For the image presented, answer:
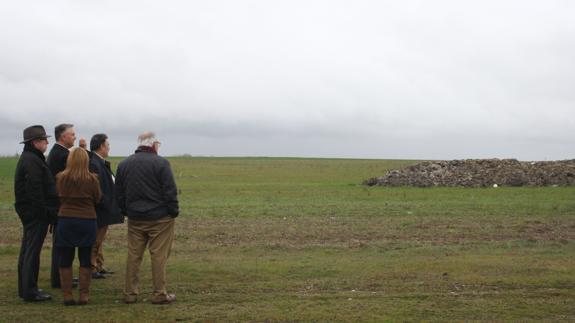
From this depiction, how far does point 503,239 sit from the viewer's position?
15.1 metres

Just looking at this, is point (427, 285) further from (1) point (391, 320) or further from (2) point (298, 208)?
(2) point (298, 208)

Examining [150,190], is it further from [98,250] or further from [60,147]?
[98,250]

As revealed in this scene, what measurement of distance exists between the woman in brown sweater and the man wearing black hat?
474 millimetres

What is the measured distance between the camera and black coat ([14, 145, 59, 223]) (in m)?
8.78

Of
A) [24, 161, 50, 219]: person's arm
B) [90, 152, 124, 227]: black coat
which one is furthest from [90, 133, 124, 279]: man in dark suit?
[24, 161, 50, 219]: person's arm

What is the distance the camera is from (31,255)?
29.4ft

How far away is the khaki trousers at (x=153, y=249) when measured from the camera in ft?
28.2

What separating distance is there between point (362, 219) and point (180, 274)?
995 cm

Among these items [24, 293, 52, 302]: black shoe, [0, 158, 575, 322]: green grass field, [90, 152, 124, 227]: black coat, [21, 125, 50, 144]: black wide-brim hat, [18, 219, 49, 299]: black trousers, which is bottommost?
[24, 293, 52, 302]: black shoe

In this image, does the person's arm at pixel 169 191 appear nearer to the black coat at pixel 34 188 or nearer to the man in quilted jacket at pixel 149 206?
the man in quilted jacket at pixel 149 206

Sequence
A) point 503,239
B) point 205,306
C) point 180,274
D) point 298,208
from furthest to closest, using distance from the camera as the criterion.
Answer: point 298,208
point 503,239
point 180,274
point 205,306

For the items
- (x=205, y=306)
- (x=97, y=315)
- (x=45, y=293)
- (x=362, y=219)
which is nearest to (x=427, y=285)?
(x=205, y=306)

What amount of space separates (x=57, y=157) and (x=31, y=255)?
1544 millimetres

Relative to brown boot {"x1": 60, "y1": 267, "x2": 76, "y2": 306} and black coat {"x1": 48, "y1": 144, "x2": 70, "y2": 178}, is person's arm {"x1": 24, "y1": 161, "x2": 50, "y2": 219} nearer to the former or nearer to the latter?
black coat {"x1": 48, "y1": 144, "x2": 70, "y2": 178}
